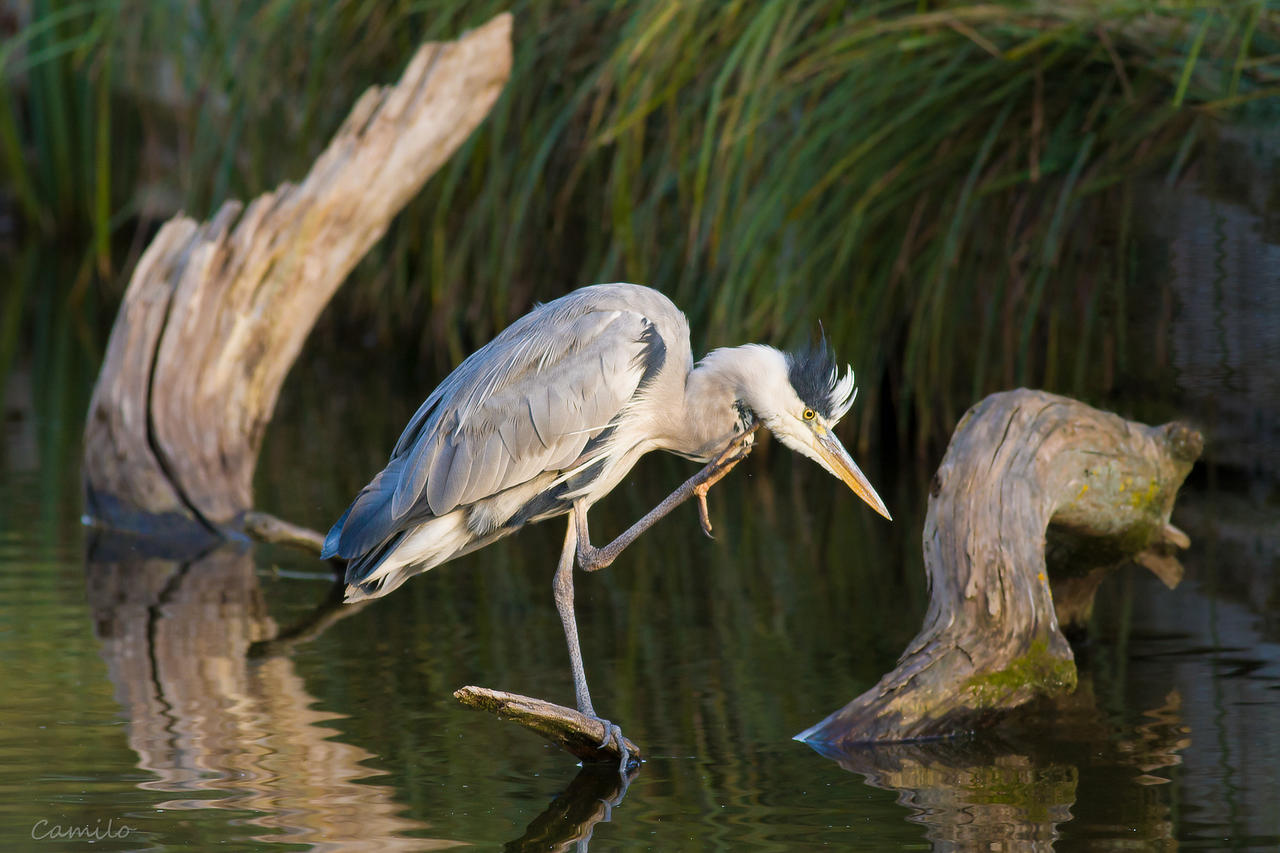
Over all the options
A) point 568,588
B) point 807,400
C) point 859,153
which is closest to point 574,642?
point 568,588

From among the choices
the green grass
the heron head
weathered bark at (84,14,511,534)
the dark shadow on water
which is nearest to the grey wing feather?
the heron head

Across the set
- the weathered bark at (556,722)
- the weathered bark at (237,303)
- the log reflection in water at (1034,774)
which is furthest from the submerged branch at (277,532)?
the log reflection in water at (1034,774)

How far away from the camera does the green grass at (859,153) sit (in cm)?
562

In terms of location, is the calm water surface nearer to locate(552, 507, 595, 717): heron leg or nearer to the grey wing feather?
locate(552, 507, 595, 717): heron leg

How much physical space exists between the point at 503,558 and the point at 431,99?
1636mm

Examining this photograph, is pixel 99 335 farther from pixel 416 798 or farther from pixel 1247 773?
pixel 1247 773

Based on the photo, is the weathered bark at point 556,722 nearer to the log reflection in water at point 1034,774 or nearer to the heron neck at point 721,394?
the log reflection in water at point 1034,774

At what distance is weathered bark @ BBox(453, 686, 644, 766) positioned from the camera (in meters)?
3.29

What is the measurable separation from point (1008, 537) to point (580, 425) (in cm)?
104

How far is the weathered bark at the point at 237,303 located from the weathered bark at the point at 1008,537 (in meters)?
2.50

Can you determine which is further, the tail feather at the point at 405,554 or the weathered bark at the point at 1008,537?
the tail feather at the point at 405,554

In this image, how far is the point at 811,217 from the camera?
19.9 feet

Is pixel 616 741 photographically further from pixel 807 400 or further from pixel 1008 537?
pixel 1008 537

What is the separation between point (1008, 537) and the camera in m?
3.76
